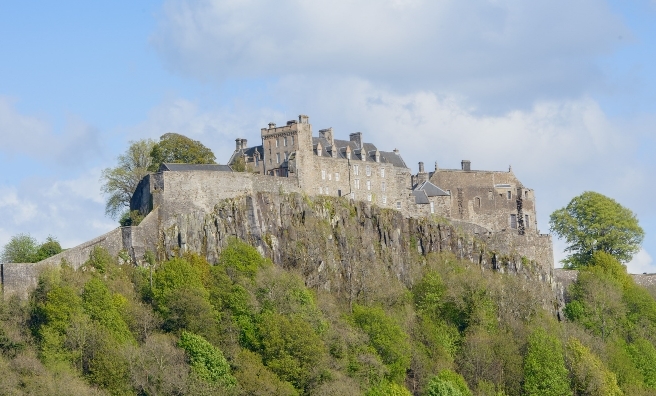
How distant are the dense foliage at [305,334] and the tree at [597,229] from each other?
467 centimetres

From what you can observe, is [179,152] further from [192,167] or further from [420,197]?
[420,197]

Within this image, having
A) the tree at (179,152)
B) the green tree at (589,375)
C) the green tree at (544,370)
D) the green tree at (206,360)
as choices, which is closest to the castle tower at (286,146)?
the tree at (179,152)

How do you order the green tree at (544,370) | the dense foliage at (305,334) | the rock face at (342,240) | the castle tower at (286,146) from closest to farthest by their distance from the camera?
1. the dense foliage at (305,334)
2. the rock face at (342,240)
3. the green tree at (544,370)
4. the castle tower at (286,146)

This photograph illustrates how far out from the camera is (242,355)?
238 feet

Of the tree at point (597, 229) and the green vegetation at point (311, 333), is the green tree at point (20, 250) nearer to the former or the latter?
the green vegetation at point (311, 333)

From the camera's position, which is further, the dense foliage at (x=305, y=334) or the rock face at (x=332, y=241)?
the rock face at (x=332, y=241)

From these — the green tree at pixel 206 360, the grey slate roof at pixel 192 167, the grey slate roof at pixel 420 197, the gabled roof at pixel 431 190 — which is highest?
the grey slate roof at pixel 192 167

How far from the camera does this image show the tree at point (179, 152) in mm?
85312

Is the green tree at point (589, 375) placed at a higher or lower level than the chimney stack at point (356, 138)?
lower

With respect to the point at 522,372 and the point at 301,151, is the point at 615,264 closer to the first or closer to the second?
the point at 522,372

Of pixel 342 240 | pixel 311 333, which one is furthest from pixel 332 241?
pixel 311 333

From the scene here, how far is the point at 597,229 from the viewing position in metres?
95.4

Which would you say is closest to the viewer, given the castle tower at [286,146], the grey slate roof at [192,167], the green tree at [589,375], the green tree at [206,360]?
the green tree at [206,360]

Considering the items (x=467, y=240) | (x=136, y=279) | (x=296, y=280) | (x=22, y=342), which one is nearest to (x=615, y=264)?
(x=467, y=240)
